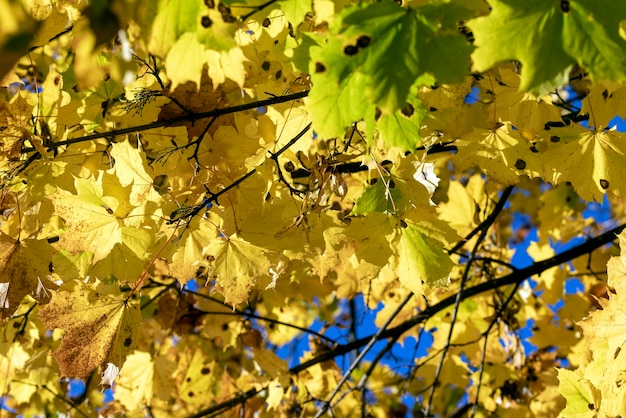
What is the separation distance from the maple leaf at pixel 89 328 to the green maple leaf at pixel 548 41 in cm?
137

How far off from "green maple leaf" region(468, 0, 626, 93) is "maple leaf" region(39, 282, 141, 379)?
4.51ft

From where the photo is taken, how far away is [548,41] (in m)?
1.15

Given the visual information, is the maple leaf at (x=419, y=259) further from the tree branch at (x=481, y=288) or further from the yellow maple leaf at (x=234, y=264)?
the tree branch at (x=481, y=288)

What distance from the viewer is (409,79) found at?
1.17 meters

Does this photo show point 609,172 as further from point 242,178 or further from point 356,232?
point 242,178

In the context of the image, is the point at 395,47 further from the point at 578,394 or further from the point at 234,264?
the point at 578,394

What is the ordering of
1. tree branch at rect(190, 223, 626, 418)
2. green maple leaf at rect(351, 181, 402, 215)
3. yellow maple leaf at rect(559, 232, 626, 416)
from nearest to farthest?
yellow maple leaf at rect(559, 232, 626, 416) → green maple leaf at rect(351, 181, 402, 215) → tree branch at rect(190, 223, 626, 418)

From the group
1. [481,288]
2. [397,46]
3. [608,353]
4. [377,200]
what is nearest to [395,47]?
[397,46]

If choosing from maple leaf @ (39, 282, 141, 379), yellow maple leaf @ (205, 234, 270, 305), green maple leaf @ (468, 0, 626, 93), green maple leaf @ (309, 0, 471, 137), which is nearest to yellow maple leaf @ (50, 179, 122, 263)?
maple leaf @ (39, 282, 141, 379)

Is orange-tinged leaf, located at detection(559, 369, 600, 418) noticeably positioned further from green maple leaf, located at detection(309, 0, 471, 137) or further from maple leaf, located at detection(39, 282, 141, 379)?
maple leaf, located at detection(39, 282, 141, 379)

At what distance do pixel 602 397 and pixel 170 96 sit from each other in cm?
158

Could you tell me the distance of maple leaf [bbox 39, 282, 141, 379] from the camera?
1861 mm

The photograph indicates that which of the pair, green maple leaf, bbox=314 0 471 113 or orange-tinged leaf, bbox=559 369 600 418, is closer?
green maple leaf, bbox=314 0 471 113

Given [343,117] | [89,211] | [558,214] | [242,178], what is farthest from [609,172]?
[558,214]
